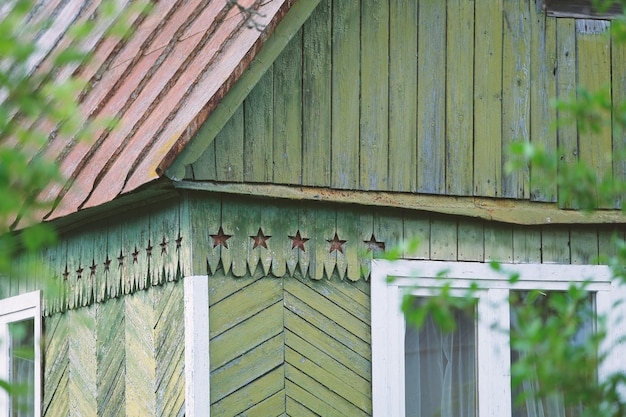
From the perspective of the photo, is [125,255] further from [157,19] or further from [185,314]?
[157,19]

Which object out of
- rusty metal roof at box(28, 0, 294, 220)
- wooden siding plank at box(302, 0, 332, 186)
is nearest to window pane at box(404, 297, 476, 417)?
wooden siding plank at box(302, 0, 332, 186)

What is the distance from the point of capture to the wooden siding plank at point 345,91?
682 centimetres

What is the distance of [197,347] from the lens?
247 inches

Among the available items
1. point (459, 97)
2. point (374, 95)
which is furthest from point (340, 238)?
point (459, 97)

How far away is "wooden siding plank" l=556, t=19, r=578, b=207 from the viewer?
7498mm

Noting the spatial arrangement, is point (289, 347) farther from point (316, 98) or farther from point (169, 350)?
point (316, 98)

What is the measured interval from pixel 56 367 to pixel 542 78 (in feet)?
13.0

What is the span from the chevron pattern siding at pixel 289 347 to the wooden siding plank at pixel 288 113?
63cm

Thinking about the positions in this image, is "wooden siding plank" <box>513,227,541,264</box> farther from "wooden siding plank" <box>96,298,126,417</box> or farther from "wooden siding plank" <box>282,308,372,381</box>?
"wooden siding plank" <box>96,298,126,417</box>

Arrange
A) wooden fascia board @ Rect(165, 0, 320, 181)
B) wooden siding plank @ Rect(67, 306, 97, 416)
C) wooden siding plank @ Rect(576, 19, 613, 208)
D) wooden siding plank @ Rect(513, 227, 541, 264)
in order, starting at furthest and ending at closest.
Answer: wooden siding plank @ Rect(67, 306, 97, 416), wooden siding plank @ Rect(576, 19, 613, 208), wooden siding plank @ Rect(513, 227, 541, 264), wooden fascia board @ Rect(165, 0, 320, 181)

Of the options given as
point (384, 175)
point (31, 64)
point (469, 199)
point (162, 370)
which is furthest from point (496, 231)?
point (31, 64)

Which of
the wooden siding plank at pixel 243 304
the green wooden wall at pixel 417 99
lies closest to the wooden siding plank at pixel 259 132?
the green wooden wall at pixel 417 99

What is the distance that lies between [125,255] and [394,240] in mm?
1699

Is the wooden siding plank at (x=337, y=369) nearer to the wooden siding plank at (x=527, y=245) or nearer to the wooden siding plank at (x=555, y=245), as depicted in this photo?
the wooden siding plank at (x=527, y=245)
